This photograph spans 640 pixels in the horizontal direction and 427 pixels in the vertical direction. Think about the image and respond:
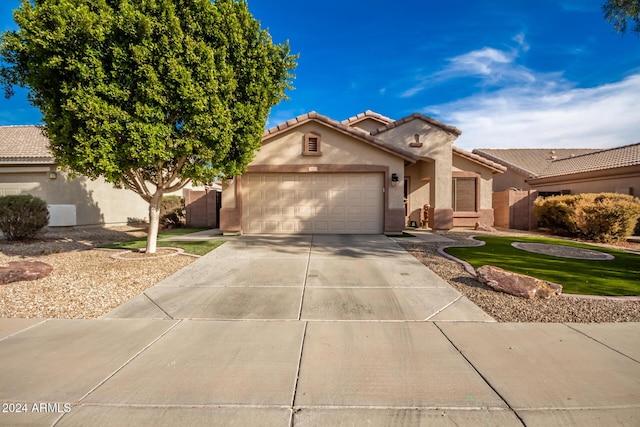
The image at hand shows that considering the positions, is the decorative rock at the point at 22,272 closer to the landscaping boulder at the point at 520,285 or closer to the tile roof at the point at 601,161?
the landscaping boulder at the point at 520,285

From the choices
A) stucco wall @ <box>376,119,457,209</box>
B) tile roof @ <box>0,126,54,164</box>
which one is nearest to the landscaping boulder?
stucco wall @ <box>376,119,457,209</box>

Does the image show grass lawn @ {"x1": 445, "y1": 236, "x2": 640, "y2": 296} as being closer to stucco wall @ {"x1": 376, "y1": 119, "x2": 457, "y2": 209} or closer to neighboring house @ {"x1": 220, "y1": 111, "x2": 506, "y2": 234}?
neighboring house @ {"x1": 220, "y1": 111, "x2": 506, "y2": 234}

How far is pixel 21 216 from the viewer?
9.96 metres

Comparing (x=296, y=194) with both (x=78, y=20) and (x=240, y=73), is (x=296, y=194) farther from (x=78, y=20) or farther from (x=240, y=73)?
(x=78, y=20)

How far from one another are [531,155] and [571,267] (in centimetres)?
2301

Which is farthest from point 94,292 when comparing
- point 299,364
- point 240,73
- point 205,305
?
point 240,73

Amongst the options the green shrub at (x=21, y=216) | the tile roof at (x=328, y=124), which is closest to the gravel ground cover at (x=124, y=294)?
the green shrub at (x=21, y=216)

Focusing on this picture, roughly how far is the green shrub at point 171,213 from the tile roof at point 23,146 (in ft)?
17.3

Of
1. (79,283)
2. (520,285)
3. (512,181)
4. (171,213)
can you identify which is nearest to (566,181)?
(512,181)

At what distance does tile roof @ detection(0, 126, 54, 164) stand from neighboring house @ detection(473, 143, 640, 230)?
23146mm

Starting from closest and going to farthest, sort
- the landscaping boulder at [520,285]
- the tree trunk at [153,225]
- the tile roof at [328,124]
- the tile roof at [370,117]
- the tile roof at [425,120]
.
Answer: the landscaping boulder at [520,285], the tree trunk at [153,225], the tile roof at [328,124], the tile roof at [425,120], the tile roof at [370,117]

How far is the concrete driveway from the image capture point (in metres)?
4.28

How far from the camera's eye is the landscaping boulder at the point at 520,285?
484cm

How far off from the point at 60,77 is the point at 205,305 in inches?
242
